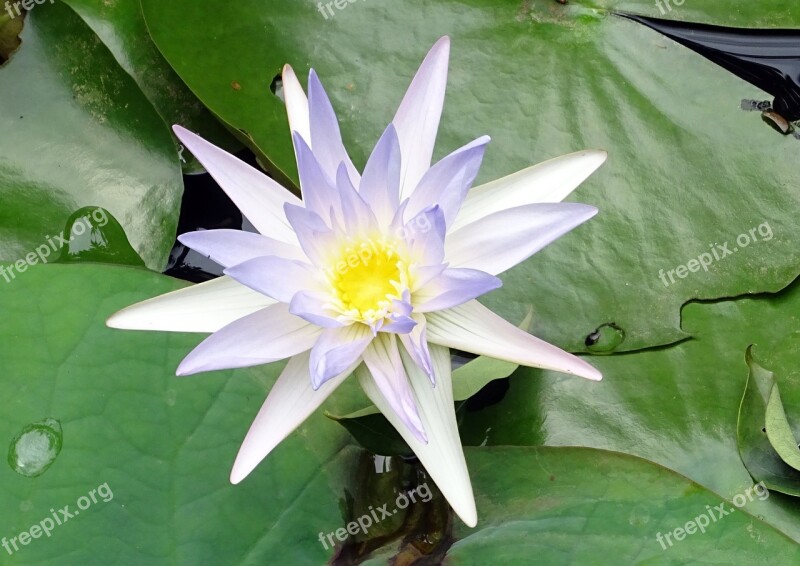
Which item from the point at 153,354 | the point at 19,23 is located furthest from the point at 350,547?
the point at 19,23

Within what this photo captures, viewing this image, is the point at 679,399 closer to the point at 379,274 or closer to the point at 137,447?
the point at 379,274

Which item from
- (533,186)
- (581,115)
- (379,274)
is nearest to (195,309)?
(379,274)

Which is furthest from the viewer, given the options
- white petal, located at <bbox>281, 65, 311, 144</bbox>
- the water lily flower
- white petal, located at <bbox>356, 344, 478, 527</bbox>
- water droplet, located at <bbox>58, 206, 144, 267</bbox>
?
water droplet, located at <bbox>58, 206, 144, 267</bbox>

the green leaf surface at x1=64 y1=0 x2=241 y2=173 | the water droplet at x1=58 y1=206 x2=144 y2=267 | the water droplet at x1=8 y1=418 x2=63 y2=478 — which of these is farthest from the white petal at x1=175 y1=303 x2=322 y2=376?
the green leaf surface at x1=64 y1=0 x2=241 y2=173

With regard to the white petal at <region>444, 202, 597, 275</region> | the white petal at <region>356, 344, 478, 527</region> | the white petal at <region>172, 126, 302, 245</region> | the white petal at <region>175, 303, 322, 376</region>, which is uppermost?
the white petal at <region>172, 126, 302, 245</region>

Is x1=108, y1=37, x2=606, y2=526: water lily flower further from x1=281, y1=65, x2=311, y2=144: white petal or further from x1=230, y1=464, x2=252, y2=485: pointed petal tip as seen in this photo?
x1=281, y1=65, x2=311, y2=144: white petal

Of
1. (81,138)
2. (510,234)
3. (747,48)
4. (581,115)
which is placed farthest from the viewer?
(747,48)

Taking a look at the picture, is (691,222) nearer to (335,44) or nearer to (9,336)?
(335,44)
